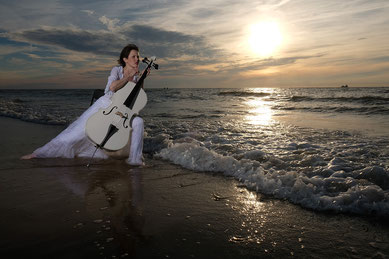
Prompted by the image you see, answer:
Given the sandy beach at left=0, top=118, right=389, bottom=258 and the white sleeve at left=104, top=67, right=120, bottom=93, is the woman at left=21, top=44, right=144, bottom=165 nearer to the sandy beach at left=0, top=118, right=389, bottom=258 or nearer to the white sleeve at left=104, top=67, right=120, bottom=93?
the white sleeve at left=104, top=67, right=120, bottom=93

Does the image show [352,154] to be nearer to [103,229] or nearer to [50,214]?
[103,229]

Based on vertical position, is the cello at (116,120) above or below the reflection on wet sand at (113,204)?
above

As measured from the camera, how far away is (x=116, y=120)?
3.99 m

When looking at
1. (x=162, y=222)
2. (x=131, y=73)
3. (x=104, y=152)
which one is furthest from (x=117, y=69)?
(x=162, y=222)

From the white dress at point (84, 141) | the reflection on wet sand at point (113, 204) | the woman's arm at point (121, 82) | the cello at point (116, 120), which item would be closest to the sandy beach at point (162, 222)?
the reflection on wet sand at point (113, 204)

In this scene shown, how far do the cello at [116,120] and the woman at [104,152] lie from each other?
0.67 feet

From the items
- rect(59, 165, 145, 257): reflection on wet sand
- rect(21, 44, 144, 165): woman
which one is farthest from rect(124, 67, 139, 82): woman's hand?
rect(59, 165, 145, 257): reflection on wet sand

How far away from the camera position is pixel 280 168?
398 centimetres

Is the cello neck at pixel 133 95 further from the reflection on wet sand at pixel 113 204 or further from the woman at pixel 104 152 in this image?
the reflection on wet sand at pixel 113 204

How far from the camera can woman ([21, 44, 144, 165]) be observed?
428cm

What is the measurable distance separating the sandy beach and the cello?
55 cm

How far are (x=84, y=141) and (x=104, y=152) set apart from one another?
0.37m

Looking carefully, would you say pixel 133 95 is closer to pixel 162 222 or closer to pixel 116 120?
pixel 116 120

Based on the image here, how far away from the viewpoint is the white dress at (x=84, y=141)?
4293mm
